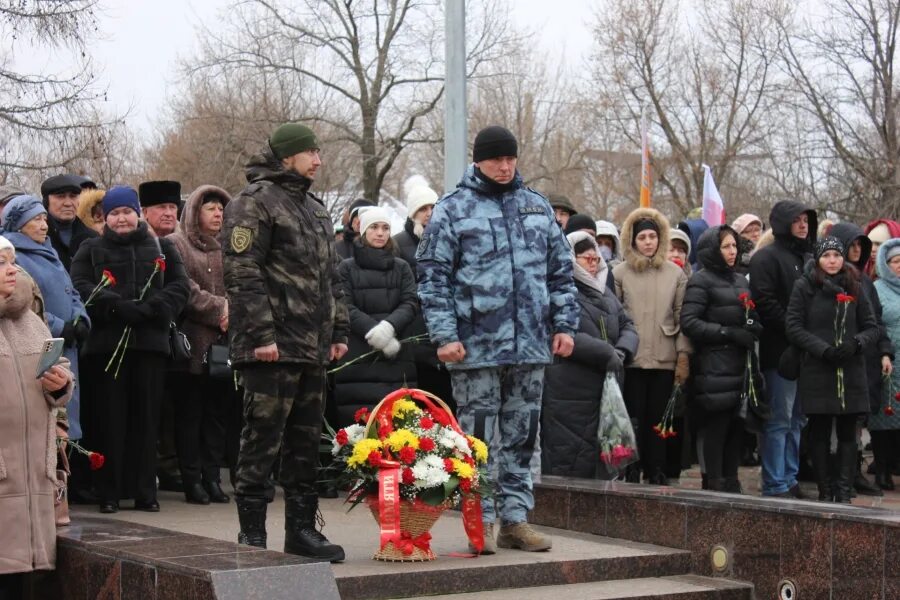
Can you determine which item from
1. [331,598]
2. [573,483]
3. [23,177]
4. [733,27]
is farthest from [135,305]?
[733,27]

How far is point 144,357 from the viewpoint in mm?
9617

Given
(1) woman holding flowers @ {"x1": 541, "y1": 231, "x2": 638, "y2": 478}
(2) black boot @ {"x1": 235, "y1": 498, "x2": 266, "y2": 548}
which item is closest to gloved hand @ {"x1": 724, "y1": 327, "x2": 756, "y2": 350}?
(1) woman holding flowers @ {"x1": 541, "y1": 231, "x2": 638, "y2": 478}

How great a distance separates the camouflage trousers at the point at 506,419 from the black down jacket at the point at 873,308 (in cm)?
531

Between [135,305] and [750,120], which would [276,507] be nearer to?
[135,305]

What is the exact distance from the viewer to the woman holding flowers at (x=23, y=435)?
680 centimetres

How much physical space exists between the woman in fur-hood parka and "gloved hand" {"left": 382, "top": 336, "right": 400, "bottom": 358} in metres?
2.14

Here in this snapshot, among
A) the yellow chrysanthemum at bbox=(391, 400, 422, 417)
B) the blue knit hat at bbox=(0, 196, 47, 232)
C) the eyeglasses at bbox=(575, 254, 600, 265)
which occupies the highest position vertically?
the blue knit hat at bbox=(0, 196, 47, 232)

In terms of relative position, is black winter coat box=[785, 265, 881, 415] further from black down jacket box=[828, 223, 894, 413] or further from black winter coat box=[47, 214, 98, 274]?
black winter coat box=[47, 214, 98, 274]

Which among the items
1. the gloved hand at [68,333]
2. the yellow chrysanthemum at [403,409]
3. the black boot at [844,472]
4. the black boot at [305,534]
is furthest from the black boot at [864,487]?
the gloved hand at [68,333]

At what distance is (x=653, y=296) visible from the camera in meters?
11.8

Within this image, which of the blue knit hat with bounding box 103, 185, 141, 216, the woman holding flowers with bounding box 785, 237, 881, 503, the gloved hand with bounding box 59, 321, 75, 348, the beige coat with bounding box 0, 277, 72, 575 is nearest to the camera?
the beige coat with bounding box 0, 277, 72, 575

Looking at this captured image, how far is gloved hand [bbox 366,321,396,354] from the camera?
10.5m

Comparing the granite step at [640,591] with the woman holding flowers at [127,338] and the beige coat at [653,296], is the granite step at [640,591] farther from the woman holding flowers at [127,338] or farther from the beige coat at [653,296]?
the beige coat at [653,296]

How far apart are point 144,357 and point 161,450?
1410mm
